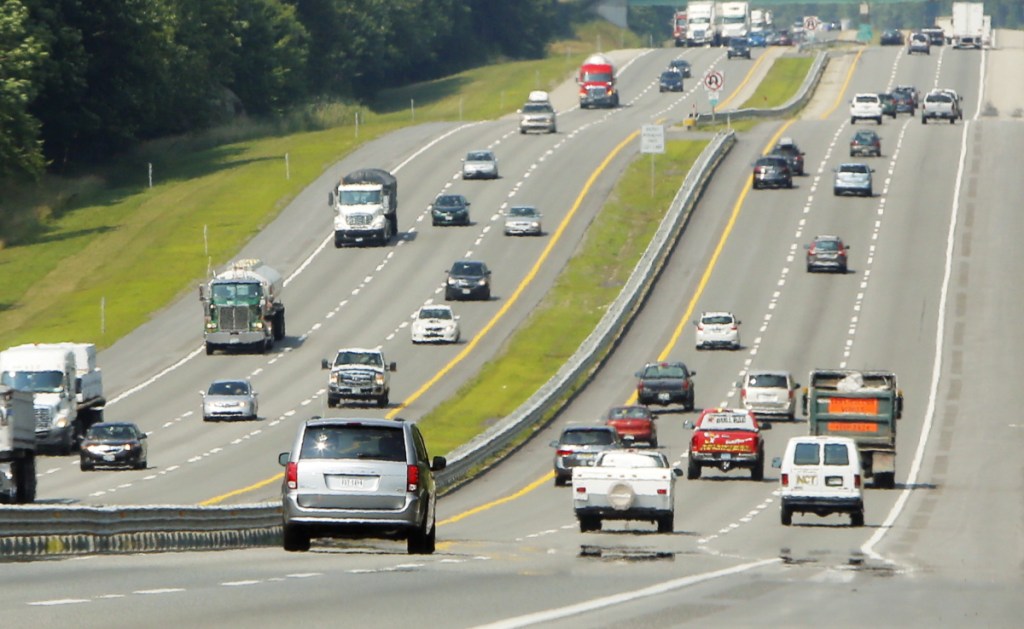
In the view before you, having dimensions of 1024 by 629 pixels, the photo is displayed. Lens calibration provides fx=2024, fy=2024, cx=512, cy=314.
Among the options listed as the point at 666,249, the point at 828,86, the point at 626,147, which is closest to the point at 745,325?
the point at 666,249

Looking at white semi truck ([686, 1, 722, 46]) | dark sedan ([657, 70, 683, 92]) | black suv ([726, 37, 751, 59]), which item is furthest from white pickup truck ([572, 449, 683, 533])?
white semi truck ([686, 1, 722, 46])

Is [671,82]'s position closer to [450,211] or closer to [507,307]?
[450,211]

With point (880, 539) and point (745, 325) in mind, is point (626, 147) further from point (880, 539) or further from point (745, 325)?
point (880, 539)

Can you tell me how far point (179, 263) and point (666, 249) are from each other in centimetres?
2173

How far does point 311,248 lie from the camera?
93.1 m

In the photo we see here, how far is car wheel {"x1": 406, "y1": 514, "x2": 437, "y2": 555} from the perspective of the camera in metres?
26.4

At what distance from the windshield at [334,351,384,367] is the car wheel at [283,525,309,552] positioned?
123 feet

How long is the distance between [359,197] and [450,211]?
5941 millimetres

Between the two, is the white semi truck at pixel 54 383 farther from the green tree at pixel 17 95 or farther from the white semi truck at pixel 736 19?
the white semi truck at pixel 736 19

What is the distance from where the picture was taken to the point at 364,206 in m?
90.8

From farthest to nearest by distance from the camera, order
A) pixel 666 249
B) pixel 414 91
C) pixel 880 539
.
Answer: pixel 414 91
pixel 666 249
pixel 880 539

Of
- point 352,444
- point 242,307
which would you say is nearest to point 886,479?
point 352,444

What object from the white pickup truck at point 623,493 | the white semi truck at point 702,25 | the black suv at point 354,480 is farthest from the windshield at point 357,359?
the white semi truck at point 702,25

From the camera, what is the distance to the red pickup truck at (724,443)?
50688mm
